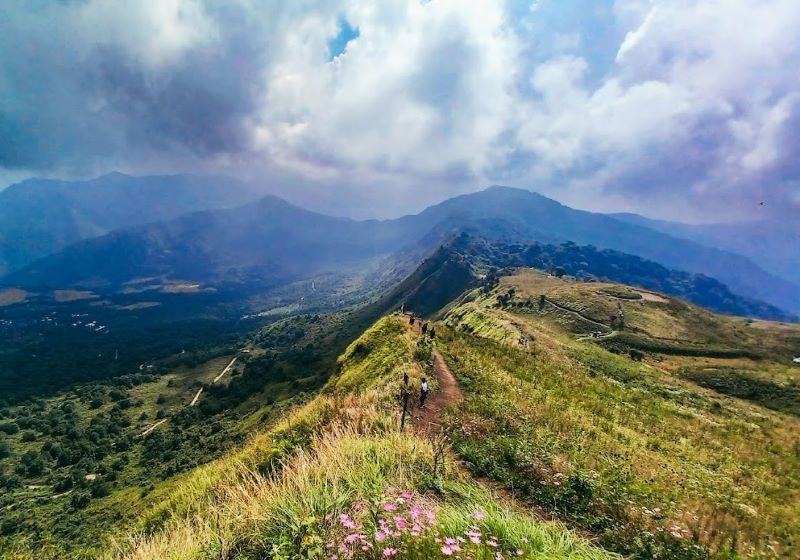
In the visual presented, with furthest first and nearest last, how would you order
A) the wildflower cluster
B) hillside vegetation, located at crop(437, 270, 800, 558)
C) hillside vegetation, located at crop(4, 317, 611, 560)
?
hillside vegetation, located at crop(437, 270, 800, 558) → hillside vegetation, located at crop(4, 317, 611, 560) → the wildflower cluster

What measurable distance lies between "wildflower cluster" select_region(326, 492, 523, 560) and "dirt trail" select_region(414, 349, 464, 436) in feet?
24.8

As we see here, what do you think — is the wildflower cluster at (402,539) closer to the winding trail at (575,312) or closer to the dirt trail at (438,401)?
the dirt trail at (438,401)

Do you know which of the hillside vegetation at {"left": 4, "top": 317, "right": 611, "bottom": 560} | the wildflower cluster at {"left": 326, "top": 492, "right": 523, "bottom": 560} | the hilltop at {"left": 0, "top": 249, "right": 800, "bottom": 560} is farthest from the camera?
the hilltop at {"left": 0, "top": 249, "right": 800, "bottom": 560}

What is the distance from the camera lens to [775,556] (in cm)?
988

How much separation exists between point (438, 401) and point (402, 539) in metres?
13.4

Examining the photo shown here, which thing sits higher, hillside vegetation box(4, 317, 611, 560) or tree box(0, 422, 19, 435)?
hillside vegetation box(4, 317, 611, 560)

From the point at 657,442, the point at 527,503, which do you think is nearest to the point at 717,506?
the point at 527,503

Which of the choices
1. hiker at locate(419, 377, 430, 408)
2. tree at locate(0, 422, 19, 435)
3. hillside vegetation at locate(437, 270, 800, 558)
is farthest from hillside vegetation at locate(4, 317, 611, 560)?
tree at locate(0, 422, 19, 435)

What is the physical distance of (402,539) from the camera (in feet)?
17.6

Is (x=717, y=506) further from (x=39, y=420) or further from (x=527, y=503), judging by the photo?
(x=39, y=420)

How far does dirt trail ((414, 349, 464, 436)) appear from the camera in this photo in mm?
14797

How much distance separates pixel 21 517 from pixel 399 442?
11847cm

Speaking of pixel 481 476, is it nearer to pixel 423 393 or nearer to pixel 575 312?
pixel 423 393

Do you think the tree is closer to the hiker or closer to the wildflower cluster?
the hiker
